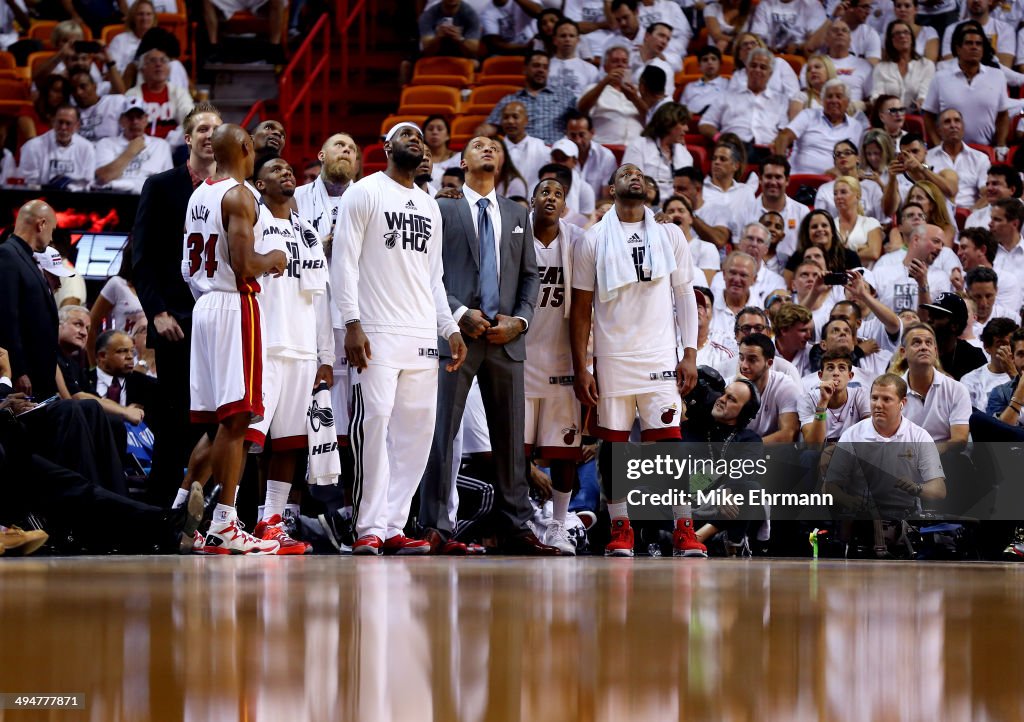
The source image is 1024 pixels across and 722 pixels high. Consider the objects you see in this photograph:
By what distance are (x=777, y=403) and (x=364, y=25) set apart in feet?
27.0

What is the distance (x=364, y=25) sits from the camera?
14.7m

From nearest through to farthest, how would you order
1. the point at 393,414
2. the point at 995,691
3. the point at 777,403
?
the point at 995,691 → the point at 393,414 → the point at 777,403

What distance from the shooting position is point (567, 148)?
11477 millimetres

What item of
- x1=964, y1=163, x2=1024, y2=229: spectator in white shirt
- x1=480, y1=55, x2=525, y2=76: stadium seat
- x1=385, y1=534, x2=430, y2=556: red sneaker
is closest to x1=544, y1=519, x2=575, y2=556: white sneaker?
x1=385, y1=534, x2=430, y2=556: red sneaker

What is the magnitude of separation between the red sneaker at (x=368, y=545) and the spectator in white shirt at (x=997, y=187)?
6793 mm

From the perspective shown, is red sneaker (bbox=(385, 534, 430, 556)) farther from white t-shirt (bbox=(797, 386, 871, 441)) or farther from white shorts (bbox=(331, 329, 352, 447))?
white t-shirt (bbox=(797, 386, 871, 441))

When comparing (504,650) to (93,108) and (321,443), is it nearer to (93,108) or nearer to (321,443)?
(321,443)

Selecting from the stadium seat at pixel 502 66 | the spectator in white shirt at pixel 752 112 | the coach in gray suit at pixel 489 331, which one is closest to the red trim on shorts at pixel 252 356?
the coach in gray suit at pixel 489 331

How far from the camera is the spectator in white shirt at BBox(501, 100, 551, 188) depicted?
11.5 m

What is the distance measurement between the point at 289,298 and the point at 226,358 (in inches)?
24.7

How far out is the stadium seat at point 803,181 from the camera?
1202 cm

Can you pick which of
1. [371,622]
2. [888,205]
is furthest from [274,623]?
[888,205]

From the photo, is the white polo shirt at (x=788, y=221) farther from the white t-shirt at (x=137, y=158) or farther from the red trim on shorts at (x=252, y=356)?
the red trim on shorts at (x=252, y=356)

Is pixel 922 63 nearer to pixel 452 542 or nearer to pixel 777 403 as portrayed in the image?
pixel 777 403
